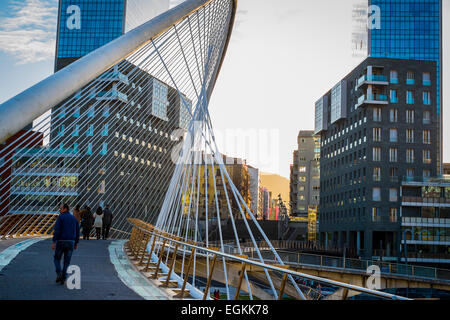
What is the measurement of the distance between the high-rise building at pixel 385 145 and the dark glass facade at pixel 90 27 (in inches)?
1999

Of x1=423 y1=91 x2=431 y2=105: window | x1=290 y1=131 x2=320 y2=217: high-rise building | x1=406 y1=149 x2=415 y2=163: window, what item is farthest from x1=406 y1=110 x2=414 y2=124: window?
x1=290 y1=131 x2=320 y2=217: high-rise building

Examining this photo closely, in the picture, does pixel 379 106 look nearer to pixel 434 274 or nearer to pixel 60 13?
pixel 434 274

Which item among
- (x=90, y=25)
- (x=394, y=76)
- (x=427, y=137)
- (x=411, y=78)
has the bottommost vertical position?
(x=427, y=137)

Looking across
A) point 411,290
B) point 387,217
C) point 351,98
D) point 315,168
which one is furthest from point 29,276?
point 315,168

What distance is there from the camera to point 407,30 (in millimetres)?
100312

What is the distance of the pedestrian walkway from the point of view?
838 cm

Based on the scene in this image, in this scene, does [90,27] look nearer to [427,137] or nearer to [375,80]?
[375,80]

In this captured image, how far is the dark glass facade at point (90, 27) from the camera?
10200cm

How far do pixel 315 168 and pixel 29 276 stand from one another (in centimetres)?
12016

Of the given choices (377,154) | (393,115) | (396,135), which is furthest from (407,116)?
(377,154)

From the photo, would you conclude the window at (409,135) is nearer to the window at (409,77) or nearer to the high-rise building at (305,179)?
the window at (409,77)

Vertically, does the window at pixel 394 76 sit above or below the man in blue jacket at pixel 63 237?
above

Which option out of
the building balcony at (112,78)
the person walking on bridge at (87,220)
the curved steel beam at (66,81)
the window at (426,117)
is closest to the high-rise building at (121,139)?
the person walking on bridge at (87,220)

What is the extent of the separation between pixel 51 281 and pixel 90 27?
99.7 meters
